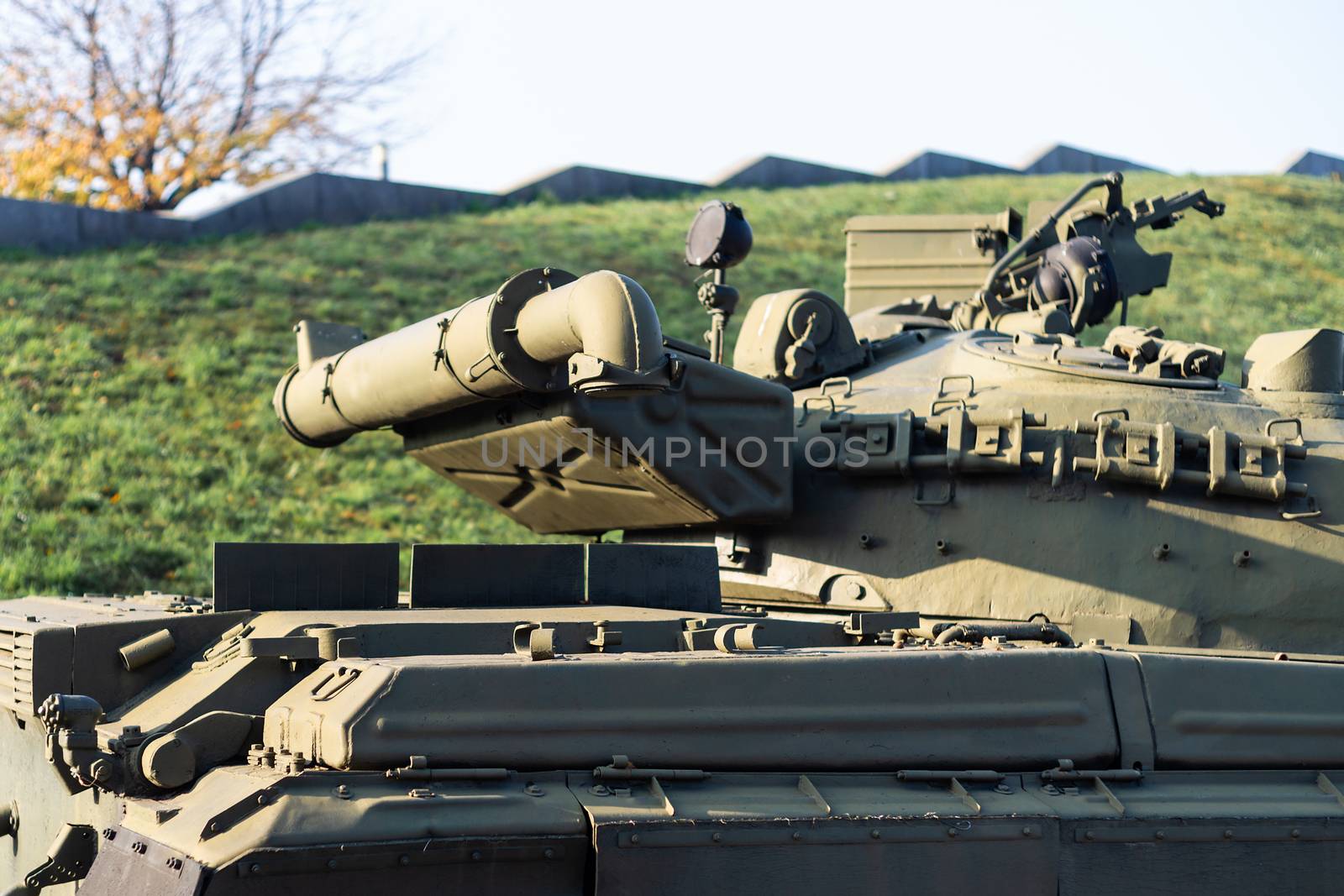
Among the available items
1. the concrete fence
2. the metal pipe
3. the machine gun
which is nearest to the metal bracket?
the metal pipe

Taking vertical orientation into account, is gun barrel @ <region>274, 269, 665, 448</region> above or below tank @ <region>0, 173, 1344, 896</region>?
above

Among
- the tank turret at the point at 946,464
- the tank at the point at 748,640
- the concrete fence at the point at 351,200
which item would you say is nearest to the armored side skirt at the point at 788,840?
the tank at the point at 748,640

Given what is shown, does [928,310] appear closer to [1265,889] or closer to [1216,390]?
[1216,390]

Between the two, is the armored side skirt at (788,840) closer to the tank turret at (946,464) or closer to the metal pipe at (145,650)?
the metal pipe at (145,650)

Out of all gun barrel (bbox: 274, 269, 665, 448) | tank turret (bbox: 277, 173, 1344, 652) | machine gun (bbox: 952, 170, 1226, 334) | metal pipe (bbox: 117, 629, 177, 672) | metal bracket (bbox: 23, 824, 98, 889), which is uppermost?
machine gun (bbox: 952, 170, 1226, 334)

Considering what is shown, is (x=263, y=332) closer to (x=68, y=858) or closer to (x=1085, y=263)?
(x=1085, y=263)

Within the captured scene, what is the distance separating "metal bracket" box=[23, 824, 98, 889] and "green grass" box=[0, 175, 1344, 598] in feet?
32.7

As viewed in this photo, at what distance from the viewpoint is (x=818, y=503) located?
779 cm

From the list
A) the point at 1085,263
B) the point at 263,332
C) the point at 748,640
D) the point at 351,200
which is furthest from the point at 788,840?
the point at 351,200

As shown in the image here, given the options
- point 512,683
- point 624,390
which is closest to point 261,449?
point 624,390

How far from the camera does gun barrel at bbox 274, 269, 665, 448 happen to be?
5.84 m

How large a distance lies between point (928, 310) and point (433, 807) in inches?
250

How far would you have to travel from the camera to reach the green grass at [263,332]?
1590cm

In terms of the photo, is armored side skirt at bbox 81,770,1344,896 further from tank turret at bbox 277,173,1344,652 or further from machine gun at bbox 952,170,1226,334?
machine gun at bbox 952,170,1226,334
